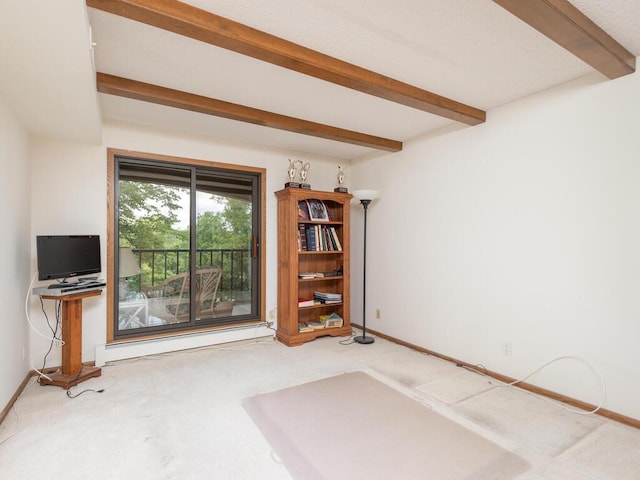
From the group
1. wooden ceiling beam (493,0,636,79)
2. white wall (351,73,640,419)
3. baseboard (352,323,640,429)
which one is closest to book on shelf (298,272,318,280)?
white wall (351,73,640,419)

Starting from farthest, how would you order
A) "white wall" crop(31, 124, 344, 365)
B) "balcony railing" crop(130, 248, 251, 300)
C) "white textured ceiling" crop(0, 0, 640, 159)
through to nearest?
"balcony railing" crop(130, 248, 251, 300), "white wall" crop(31, 124, 344, 365), "white textured ceiling" crop(0, 0, 640, 159)

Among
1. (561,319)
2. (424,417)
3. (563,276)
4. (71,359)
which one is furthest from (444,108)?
(71,359)

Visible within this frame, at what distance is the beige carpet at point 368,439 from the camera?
173 centimetres

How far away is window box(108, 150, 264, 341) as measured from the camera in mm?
3430

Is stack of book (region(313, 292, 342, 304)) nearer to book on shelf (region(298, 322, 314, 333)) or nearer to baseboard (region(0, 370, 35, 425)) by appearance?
book on shelf (region(298, 322, 314, 333))

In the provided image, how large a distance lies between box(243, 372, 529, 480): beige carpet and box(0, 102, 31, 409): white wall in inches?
67.3

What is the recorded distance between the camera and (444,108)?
2711 millimetres

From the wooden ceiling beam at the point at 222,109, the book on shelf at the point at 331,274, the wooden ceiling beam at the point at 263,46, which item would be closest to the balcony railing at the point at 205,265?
the book on shelf at the point at 331,274

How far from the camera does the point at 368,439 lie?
2010mm

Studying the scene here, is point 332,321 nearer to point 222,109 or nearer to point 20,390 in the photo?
point 222,109

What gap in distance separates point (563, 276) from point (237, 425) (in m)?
2.55

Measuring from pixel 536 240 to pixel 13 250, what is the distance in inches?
157

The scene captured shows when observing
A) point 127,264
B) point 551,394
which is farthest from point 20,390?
point 551,394

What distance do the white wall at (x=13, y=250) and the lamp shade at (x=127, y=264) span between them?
0.73 m
